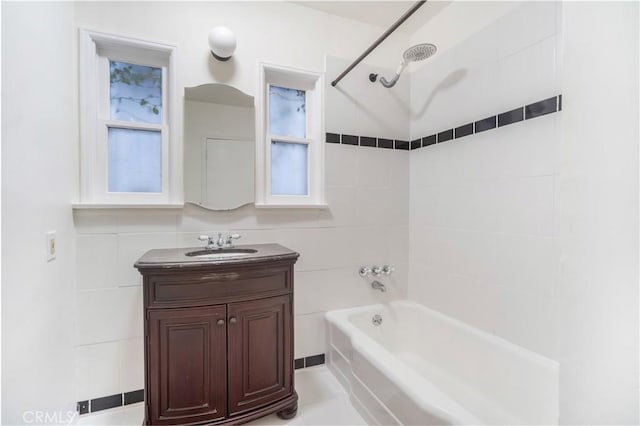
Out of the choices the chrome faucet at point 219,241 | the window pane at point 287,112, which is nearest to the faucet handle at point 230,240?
the chrome faucet at point 219,241

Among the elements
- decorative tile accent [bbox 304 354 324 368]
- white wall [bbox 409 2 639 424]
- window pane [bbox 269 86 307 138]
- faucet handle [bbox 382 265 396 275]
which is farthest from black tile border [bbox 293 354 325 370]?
window pane [bbox 269 86 307 138]

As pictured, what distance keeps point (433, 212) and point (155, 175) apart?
186 centimetres

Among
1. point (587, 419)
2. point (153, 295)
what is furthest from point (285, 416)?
point (587, 419)

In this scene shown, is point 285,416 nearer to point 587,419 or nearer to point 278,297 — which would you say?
point 278,297

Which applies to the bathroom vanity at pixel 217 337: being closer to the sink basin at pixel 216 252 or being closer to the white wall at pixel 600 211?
the sink basin at pixel 216 252

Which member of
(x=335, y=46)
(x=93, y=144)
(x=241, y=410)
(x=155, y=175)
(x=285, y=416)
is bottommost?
(x=285, y=416)

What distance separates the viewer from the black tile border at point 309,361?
A: 194 centimetres

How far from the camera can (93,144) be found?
152cm

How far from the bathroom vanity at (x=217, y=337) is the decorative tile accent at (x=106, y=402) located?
49 centimetres

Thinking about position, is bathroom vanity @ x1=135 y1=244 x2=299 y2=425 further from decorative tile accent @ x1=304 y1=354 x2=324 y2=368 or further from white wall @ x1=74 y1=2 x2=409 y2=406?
decorative tile accent @ x1=304 y1=354 x2=324 y2=368

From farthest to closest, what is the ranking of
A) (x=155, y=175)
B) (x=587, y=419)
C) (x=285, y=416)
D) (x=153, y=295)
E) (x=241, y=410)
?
1. (x=155, y=175)
2. (x=285, y=416)
3. (x=241, y=410)
4. (x=153, y=295)
5. (x=587, y=419)

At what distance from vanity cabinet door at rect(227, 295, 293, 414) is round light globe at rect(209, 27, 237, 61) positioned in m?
1.42

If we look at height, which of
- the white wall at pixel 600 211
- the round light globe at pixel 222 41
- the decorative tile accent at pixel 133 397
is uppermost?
the round light globe at pixel 222 41

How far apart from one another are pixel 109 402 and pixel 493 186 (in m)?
2.49
